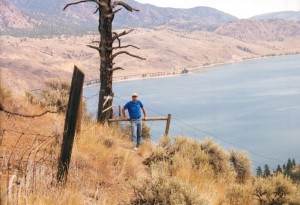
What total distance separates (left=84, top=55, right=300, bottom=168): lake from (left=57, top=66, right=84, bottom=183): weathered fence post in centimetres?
4968

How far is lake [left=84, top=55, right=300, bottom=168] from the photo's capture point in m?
84.1

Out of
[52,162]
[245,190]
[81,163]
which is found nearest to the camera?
[52,162]

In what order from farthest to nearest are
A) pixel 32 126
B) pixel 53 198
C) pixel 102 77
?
pixel 102 77
pixel 32 126
pixel 53 198

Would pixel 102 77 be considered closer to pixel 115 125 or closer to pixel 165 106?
pixel 115 125

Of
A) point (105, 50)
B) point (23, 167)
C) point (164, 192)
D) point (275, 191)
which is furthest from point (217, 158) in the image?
point (23, 167)

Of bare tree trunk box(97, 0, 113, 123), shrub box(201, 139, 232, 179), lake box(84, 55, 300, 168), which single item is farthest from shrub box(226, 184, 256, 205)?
lake box(84, 55, 300, 168)

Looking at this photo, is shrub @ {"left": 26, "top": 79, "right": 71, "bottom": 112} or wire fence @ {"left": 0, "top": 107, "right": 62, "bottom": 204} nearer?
wire fence @ {"left": 0, "top": 107, "right": 62, "bottom": 204}

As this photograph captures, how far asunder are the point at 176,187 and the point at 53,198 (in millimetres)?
1710

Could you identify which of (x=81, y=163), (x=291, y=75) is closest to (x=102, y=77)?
(x=81, y=163)

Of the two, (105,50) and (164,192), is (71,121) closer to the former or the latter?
(164,192)

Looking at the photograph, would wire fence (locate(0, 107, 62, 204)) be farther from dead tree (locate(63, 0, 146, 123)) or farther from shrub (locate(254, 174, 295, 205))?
dead tree (locate(63, 0, 146, 123))

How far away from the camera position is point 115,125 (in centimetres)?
1412

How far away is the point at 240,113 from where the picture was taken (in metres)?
116

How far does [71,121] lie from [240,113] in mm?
113377
